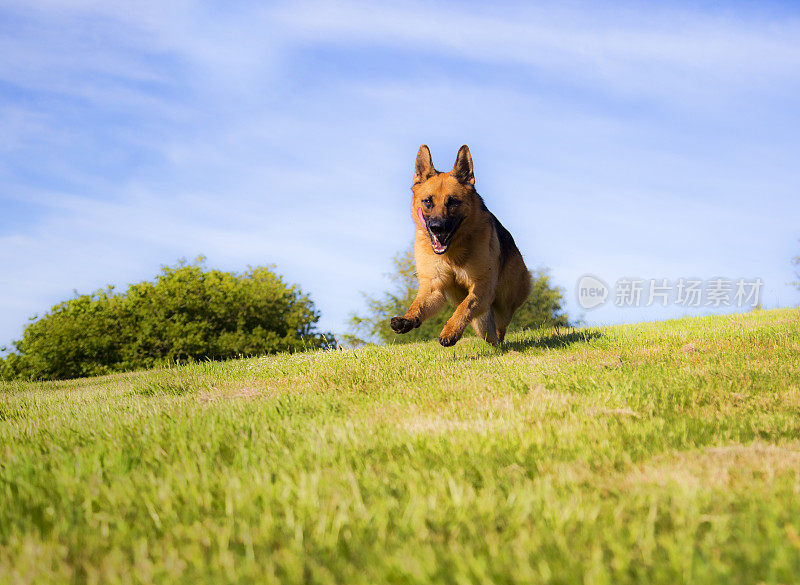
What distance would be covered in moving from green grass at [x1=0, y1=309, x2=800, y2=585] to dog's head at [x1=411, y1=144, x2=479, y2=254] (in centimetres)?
212

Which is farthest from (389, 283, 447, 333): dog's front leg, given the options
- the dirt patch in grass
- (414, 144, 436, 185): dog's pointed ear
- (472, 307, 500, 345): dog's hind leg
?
the dirt patch in grass

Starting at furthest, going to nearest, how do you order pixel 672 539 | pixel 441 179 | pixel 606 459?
1. pixel 441 179
2. pixel 606 459
3. pixel 672 539

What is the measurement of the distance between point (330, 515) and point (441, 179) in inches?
217

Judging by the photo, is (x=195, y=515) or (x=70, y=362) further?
(x=70, y=362)

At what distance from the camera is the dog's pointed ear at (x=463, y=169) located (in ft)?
25.2

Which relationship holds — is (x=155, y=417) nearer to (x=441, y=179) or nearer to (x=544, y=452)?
(x=544, y=452)

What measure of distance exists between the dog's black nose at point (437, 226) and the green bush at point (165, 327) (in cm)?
810

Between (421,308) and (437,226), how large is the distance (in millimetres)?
985

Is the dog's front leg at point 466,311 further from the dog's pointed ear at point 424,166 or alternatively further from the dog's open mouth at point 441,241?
the dog's pointed ear at point 424,166

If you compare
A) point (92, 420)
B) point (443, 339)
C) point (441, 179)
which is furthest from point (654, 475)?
point (441, 179)

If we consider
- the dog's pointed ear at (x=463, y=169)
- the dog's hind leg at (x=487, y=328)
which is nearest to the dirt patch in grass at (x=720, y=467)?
the dog's pointed ear at (x=463, y=169)

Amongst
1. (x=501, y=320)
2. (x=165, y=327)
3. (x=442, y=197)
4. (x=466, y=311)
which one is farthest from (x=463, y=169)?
(x=165, y=327)

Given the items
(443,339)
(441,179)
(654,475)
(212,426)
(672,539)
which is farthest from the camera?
(441,179)

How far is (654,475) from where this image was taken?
2973 mm
